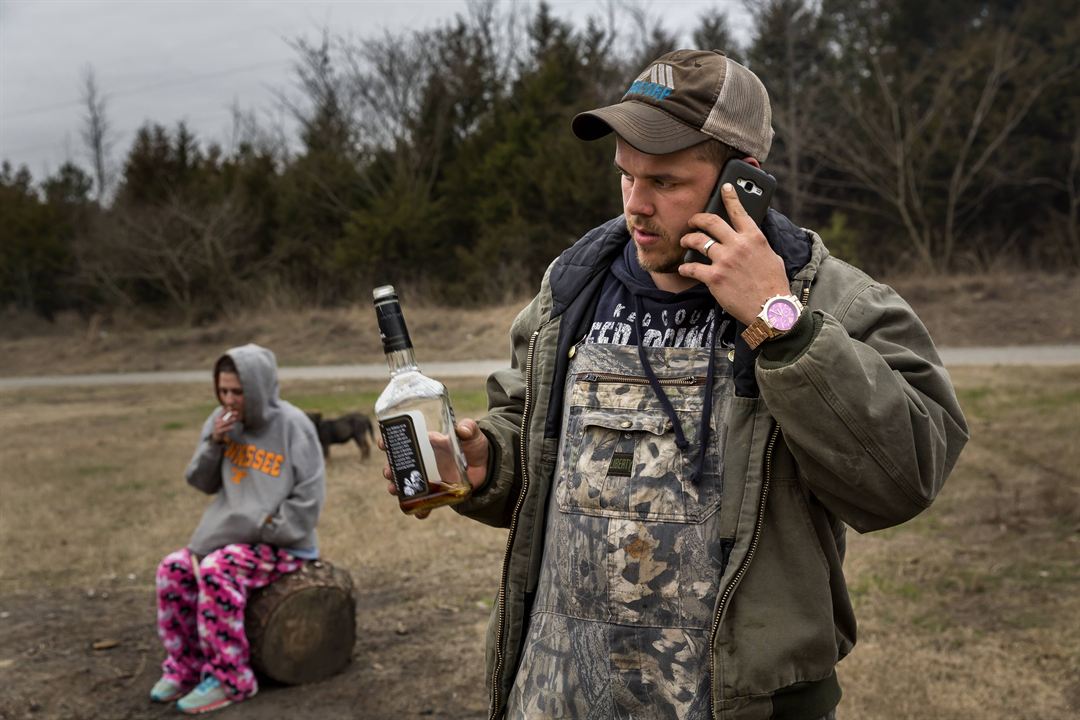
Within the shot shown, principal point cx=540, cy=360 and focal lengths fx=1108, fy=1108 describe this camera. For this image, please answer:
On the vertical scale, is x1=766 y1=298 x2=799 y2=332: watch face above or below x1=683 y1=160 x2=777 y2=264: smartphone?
below

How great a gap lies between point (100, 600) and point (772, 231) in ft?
20.8

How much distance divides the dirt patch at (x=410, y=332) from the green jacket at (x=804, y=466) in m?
16.7

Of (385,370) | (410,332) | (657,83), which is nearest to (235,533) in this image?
(657,83)

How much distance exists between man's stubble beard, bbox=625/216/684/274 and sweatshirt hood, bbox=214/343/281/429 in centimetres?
373

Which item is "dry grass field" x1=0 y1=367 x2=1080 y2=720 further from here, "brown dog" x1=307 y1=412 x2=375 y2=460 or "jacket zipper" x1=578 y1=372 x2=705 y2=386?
"jacket zipper" x1=578 y1=372 x2=705 y2=386

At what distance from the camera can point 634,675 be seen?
7.68 feet

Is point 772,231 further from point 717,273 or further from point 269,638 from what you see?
point 269,638

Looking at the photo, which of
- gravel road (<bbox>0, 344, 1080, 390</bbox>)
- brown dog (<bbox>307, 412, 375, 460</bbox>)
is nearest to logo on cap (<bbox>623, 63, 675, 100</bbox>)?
brown dog (<bbox>307, 412, 375, 460</bbox>)

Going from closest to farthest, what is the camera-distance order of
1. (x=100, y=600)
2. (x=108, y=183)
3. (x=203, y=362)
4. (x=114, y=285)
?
(x=100, y=600)
(x=203, y=362)
(x=114, y=285)
(x=108, y=183)

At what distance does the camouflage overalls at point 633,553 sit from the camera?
2312mm

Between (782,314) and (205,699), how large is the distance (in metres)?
4.37

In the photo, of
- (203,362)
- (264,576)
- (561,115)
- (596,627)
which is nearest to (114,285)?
(203,362)

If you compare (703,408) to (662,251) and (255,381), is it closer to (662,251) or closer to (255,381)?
(662,251)

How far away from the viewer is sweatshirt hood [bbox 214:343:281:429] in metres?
5.79
